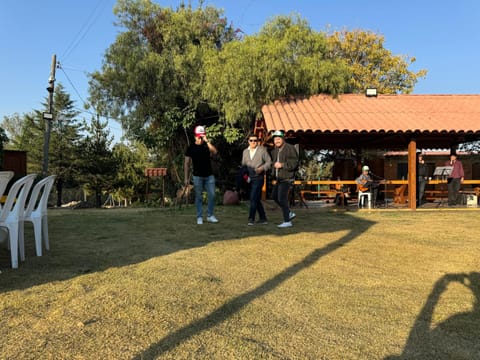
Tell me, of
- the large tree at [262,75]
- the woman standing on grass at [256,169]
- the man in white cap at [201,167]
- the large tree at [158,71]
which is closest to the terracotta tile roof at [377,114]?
the large tree at [262,75]

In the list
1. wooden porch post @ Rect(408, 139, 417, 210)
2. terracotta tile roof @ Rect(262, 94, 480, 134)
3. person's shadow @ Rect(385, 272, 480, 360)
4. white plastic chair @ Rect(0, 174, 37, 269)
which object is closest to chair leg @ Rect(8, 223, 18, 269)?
white plastic chair @ Rect(0, 174, 37, 269)

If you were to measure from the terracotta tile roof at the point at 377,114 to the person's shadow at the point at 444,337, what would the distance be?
6.91 m

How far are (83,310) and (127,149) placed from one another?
2415cm

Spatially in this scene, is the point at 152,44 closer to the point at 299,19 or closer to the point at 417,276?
the point at 299,19

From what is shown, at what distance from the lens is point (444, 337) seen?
2023 mm

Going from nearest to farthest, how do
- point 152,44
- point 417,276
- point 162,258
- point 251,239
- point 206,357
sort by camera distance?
1. point 206,357
2. point 417,276
3. point 162,258
4. point 251,239
5. point 152,44

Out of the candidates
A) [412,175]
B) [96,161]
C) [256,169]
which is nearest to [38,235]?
[256,169]

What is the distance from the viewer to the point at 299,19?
45.7 feet

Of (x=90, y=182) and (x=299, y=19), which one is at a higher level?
(x=299, y=19)

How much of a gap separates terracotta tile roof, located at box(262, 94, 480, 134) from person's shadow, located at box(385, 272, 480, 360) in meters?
6.91

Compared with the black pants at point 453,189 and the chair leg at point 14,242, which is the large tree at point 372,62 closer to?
the black pants at point 453,189

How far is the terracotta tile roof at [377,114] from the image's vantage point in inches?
362

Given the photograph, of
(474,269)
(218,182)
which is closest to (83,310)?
(474,269)

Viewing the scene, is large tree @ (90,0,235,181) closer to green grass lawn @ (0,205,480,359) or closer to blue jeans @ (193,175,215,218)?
blue jeans @ (193,175,215,218)
